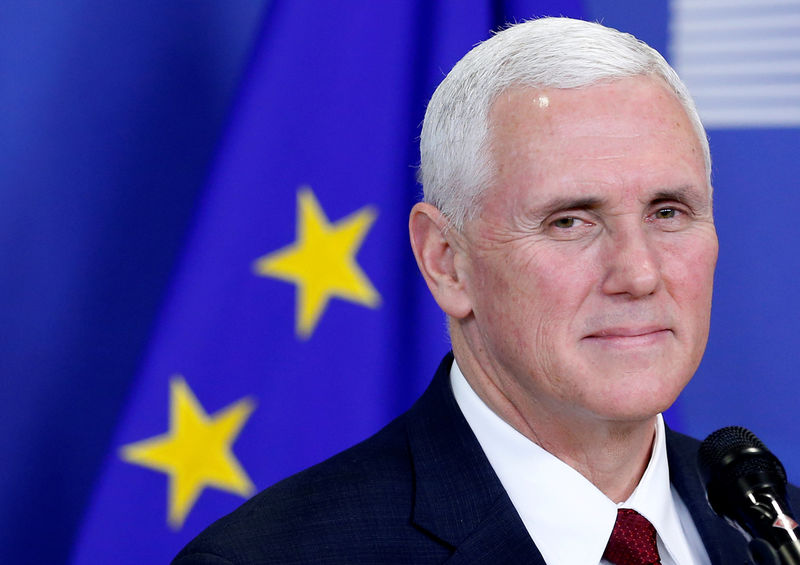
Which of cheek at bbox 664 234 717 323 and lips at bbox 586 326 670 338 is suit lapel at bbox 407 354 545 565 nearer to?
lips at bbox 586 326 670 338

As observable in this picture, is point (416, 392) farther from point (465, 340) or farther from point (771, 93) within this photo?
point (771, 93)

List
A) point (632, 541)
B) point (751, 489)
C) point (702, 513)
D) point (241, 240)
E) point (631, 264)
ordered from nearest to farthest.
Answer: point (751, 489) → point (631, 264) → point (632, 541) → point (702, 513) → point (241, 240)

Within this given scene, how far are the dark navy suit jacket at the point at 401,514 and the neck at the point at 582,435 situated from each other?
3.4 inches

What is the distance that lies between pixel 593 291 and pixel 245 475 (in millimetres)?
1385

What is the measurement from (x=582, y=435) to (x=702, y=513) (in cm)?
29

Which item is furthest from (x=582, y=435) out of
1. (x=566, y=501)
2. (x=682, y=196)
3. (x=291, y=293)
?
(x=291, y=293)

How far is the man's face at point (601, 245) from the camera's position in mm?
1718

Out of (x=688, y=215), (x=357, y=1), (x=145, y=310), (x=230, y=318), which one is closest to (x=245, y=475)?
(x=230, y=318)

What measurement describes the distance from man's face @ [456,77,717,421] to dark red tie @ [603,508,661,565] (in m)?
0.20

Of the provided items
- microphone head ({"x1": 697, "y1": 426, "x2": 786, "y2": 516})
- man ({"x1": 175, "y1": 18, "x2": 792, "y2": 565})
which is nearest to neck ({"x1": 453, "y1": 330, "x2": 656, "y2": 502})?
man ({"x1": 175, "y1": 18, "x2": 792, "y2": 565})

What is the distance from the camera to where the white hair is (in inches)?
69.9

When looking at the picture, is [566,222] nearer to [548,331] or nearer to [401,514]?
[548,331]

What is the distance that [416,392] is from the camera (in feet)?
9.75

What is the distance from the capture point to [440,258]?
198 cm
